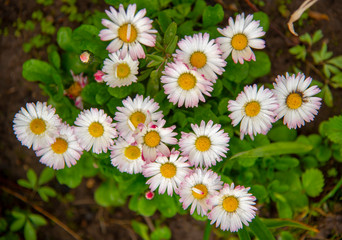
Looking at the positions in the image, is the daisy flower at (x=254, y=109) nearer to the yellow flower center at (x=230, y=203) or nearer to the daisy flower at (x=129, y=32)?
the yellow flower center at (x=230, y=203)

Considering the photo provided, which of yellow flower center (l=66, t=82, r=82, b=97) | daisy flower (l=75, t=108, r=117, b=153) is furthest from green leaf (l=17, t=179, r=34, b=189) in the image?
daisy flower (l=75, t=108, r=117, b=153)

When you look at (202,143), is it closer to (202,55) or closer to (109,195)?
(202,55)

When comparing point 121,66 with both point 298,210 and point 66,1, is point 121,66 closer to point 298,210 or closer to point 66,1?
point 66,1

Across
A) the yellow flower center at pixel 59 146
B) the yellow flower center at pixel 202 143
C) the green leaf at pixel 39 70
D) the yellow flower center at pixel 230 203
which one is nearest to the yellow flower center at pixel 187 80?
the yellow flower center at pixel 202 143

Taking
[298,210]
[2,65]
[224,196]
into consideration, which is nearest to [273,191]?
→ [298,210]

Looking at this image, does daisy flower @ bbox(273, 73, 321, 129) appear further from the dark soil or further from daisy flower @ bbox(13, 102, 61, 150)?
daisy flower @ bbox(13, 102, 61, 150)
